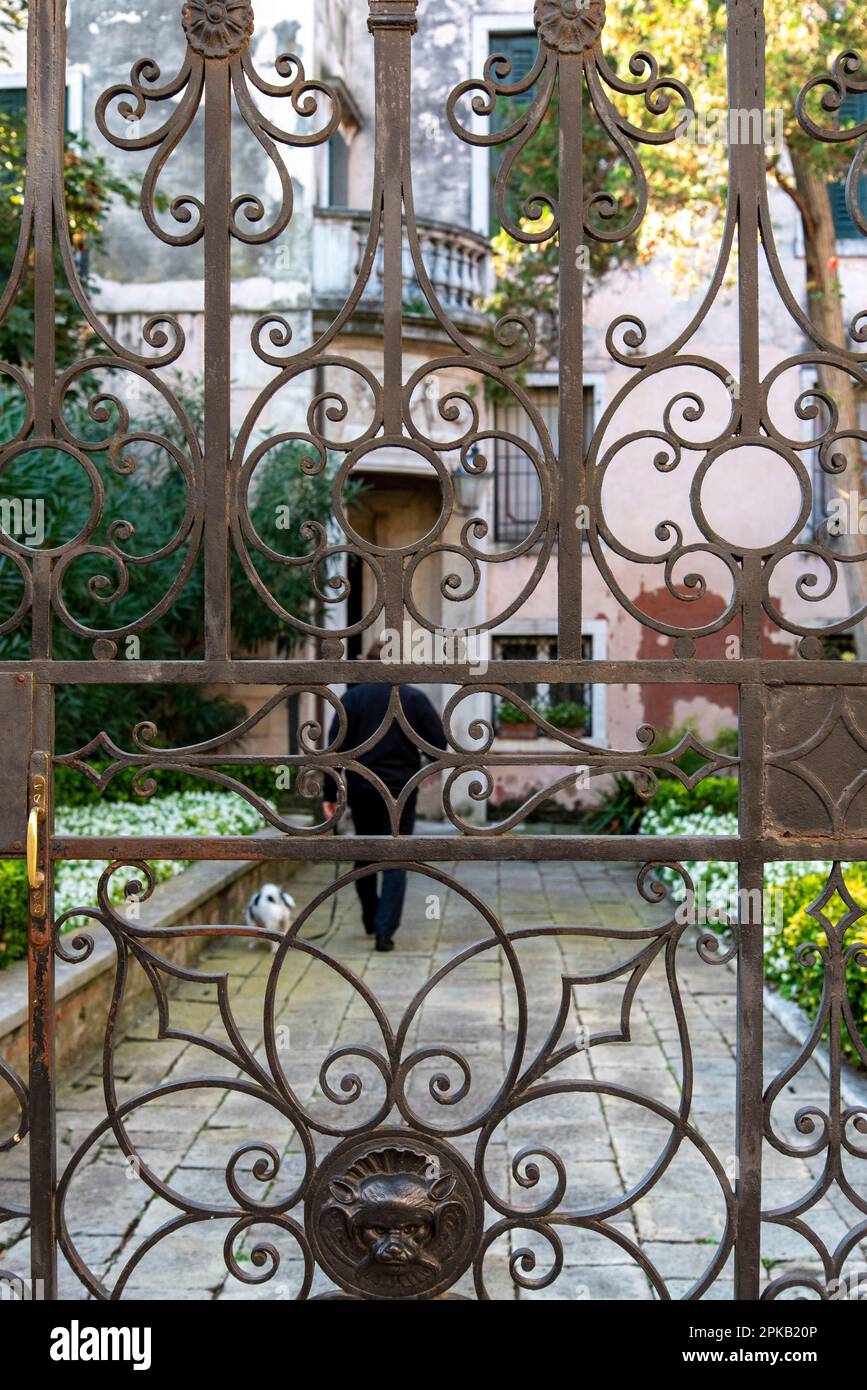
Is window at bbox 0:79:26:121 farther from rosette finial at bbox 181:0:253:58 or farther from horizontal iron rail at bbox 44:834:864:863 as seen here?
horizontal iron rail at bbox 44:834:864:863

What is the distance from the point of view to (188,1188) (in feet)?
13.9

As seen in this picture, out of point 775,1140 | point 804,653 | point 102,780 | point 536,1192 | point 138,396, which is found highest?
point 138,396

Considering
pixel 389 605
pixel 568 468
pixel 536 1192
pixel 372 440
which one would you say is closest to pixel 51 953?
pixel 389 605

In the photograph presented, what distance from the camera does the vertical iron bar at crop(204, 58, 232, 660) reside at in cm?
249

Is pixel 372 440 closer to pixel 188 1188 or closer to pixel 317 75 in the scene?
pixel 188 1188

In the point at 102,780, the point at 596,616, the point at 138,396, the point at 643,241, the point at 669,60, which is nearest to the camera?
the point at 102,780

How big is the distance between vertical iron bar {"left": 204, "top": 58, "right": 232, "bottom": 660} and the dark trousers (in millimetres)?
5199

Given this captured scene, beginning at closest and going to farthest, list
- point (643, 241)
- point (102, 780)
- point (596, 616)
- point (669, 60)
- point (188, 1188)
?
point (102, 780) < point (188, 1188) < point (669, 60) < point (643, 241) < point (596, 616)

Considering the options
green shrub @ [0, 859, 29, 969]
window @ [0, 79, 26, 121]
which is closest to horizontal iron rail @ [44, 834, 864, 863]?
green shrub @ [0, 859, 29, 969]

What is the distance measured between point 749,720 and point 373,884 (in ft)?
20.4

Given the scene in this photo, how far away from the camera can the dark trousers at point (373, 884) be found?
784 cm

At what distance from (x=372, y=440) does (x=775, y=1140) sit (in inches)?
61.6

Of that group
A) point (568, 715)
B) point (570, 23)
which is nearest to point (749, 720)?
point (570, 23)

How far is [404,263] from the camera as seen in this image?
1177 cm
